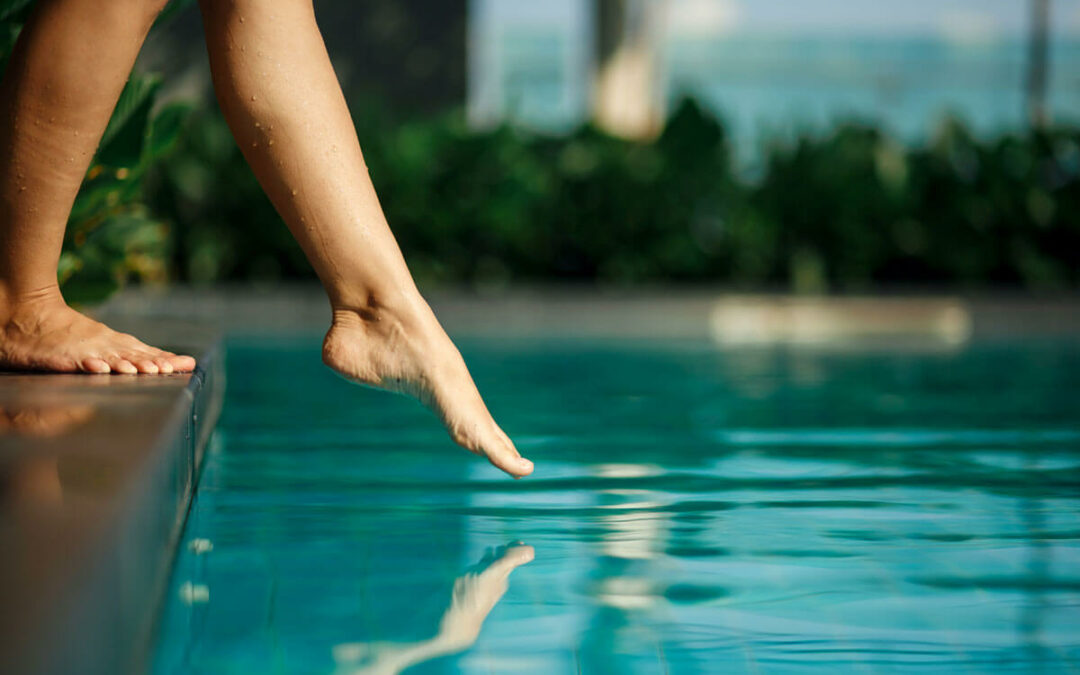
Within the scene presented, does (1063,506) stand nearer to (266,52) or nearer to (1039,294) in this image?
(266,52)

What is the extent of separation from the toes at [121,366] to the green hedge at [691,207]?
5.98 meters

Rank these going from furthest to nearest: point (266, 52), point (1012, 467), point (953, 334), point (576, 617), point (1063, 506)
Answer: point (953, 334) → point (1012, 467) → point (1063, 506) → point (266, 52) → point (576, 617)

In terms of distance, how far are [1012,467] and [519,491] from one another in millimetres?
1137

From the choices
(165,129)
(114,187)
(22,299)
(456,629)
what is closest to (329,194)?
(22,299)

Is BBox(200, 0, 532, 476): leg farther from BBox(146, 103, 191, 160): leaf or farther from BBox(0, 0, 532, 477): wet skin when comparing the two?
BBox(146, 103, 191, 160): leaf

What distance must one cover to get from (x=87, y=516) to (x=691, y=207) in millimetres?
7547

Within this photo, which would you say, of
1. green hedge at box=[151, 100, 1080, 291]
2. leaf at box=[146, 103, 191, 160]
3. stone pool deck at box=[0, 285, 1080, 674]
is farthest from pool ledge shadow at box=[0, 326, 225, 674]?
green hedge at box=[151, 100, 1080, 291]

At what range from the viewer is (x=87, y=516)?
1062 mm

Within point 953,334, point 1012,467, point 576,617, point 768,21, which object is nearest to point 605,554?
point 576,617

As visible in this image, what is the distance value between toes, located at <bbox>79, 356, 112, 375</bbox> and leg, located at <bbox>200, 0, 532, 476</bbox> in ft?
1.29

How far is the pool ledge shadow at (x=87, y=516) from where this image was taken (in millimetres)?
850

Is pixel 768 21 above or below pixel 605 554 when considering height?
above

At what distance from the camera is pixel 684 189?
843cm

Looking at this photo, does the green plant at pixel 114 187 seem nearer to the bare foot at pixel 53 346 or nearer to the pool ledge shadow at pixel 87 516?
the bare foot at pixel 53 346
